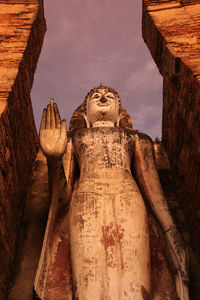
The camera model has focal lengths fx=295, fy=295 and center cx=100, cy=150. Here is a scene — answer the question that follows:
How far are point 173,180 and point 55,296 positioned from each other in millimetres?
2287

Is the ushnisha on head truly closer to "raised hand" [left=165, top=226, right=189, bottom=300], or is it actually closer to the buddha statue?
the buddha statue

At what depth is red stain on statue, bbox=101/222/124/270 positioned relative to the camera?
2307 mm

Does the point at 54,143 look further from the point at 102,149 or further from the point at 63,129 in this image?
the point at 102,149

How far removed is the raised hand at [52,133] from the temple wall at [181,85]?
4.61 ft

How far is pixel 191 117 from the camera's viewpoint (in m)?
3.21

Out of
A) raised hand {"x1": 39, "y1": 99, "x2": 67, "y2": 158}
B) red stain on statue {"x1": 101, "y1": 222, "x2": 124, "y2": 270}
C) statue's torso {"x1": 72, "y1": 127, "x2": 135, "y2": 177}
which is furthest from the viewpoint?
statue's torso {"x1": 72, "y1": 127, "x2": 135, "y2": 177}

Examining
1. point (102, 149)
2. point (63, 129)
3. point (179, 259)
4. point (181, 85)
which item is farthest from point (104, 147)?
point (179, 259)

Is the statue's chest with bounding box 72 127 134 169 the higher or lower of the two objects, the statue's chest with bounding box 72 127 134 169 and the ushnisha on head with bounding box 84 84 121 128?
the lower

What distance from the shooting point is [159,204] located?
294cm

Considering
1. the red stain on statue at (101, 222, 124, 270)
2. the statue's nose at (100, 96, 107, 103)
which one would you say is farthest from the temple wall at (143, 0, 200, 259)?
the red stain on statue at (101, 222, 124, 270)

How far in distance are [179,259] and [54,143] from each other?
4.73 feet

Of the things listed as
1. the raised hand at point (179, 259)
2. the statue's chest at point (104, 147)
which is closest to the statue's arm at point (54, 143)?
the statue's chest at point (104, 147)

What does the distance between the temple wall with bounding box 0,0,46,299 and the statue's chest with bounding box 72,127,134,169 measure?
2.38 feet

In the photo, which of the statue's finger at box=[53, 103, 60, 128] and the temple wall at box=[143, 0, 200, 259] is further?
the temple wall at box=[143, 0, 200, 259]
